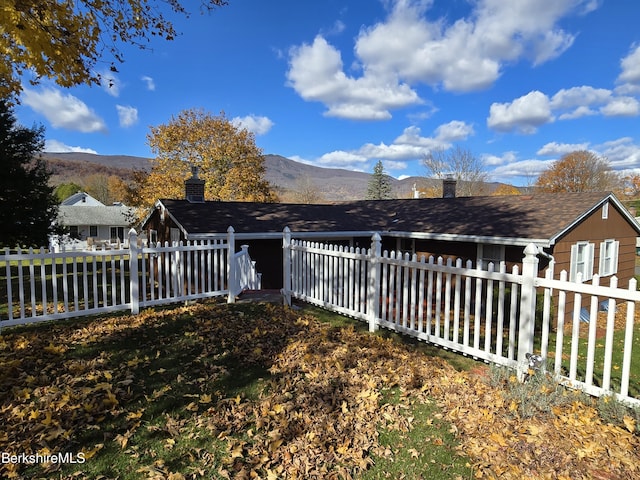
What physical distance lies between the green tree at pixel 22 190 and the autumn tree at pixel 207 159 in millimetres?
10164

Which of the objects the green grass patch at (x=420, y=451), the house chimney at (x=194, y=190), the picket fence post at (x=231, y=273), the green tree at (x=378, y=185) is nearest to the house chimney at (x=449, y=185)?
the house chimney at (x=194, y=190)

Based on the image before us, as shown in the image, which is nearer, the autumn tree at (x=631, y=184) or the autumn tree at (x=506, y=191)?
the autumn tree at (x=631, y=184)

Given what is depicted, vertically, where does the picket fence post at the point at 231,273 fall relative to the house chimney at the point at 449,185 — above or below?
below

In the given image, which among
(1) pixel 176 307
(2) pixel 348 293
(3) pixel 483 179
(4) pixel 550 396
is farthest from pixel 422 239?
(3) pixel 483 179

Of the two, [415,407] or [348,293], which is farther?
[348,293]

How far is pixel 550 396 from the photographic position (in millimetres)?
3457

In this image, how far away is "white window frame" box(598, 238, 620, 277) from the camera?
1398cm

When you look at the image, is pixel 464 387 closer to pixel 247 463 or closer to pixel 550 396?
pixel 550 396

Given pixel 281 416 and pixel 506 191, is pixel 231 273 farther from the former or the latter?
pixel 506 191

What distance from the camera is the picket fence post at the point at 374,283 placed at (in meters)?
6.11

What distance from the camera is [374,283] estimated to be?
20.2ft

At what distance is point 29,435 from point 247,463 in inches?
71.8

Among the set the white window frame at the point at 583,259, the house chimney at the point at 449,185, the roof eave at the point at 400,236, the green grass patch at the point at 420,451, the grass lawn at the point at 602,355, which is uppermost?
the house chimney at the point at 449,185

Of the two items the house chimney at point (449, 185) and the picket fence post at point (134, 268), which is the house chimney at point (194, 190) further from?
the house chimney at point (449, 185)
